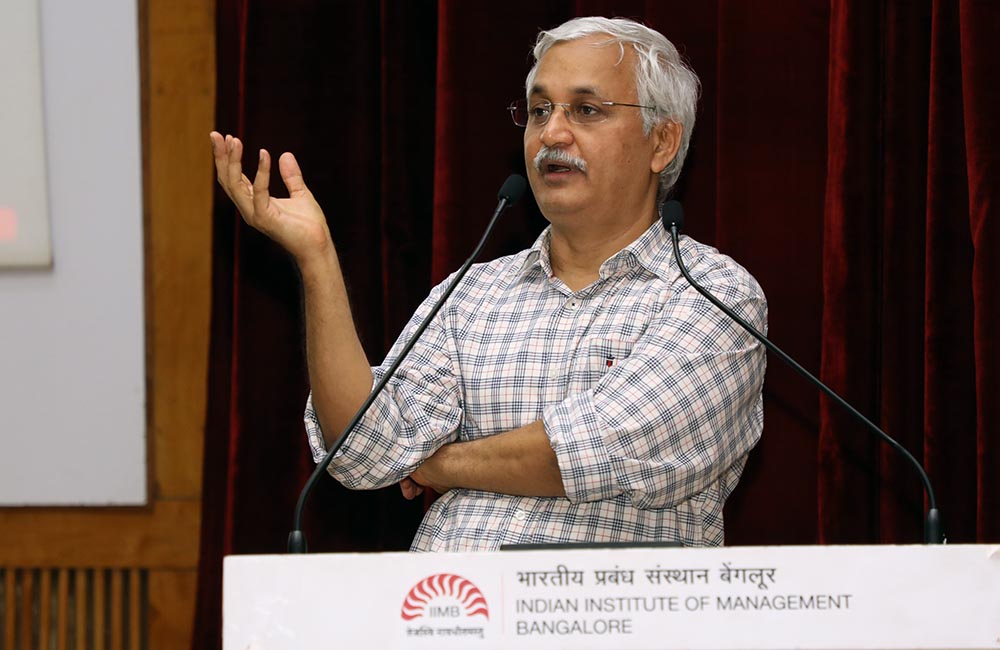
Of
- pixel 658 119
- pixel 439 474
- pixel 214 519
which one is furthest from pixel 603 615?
pixel 214 519

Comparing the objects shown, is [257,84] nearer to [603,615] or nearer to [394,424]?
[394,424]

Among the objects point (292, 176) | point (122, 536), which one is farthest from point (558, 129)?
point (122, 536)

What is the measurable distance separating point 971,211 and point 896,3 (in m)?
0.42

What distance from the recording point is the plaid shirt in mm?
1675

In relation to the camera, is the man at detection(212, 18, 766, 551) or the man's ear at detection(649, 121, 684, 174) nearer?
the man at detection(212, 18, 766, 551)

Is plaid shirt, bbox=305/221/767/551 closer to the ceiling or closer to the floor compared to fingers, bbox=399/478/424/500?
closer to the ceiling

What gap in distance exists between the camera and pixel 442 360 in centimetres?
196

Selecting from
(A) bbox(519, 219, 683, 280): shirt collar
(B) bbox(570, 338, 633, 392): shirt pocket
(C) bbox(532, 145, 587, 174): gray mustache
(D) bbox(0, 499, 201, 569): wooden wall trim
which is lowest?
(D) bbox(0, 499, 201, 569): wooden wall trim

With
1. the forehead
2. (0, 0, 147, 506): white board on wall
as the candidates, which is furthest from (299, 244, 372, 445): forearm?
(0, 0, 147, 506): white board on wall

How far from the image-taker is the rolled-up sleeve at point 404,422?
179cm

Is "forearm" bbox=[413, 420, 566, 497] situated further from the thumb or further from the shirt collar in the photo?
the thumb

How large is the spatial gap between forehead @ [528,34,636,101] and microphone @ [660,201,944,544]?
0.33 metres

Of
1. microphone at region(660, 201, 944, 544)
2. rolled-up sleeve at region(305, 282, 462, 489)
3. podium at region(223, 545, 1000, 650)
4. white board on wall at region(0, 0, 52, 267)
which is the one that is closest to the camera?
podium at region(223, 545, 1000, 650)

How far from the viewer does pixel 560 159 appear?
1.93m
